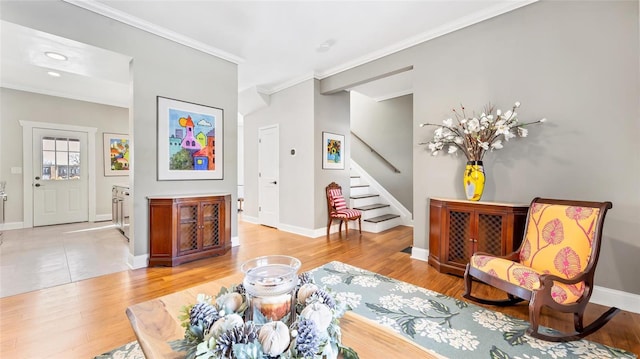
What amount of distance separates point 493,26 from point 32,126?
8232 millimetres

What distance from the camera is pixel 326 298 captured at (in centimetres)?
105

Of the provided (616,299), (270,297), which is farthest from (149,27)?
(616,299)

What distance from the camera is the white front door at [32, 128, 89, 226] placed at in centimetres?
540

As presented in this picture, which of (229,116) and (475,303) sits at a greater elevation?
(229,116)

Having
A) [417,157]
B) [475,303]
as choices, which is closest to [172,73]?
[417,157]

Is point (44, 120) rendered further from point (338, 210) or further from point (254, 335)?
point (254, 335)

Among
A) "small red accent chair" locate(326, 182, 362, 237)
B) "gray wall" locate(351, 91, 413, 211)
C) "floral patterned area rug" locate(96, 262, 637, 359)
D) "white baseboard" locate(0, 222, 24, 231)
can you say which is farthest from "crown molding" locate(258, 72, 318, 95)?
"white baseboard" locate(0, 222, 24, 231)

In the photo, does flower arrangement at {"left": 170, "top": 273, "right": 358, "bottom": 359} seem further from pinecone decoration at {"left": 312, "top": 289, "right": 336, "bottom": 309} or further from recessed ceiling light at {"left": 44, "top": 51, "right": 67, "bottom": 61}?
recessed ceiling light at {"left": 44, "top": 51, "right": 67, "bottom": 61}

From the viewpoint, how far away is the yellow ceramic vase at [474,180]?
280cm

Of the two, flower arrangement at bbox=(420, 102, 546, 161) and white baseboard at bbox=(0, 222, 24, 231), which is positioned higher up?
flower arrangement at bbox=(420, 102, 546, 161)

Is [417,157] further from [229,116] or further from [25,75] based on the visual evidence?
[25,75]

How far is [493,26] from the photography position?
9.59 ft

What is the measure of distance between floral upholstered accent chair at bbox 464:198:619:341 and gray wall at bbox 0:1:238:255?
3466 millimetres

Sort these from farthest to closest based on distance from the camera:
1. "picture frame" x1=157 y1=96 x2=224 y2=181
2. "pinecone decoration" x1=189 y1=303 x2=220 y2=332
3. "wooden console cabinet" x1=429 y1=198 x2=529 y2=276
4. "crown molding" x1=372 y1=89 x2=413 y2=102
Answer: "crown molding" x1=372 y1=89 x2=413 y2=102
"picture frame" x1=157 y1=96 x2=224 y2=181
"wooden console cabinet" x1=429 y1=198 x2=529 y2=276
"pinecone decoration" x1=189 y1=303 x2=220 y2=332
